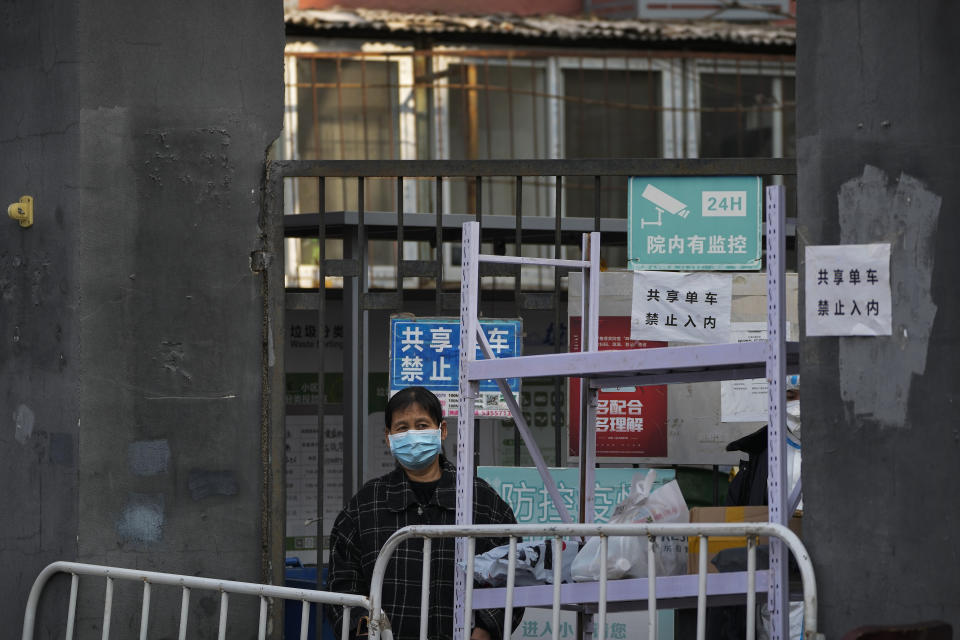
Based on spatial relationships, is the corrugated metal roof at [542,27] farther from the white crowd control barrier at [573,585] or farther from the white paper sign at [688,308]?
the white crowd control barrier at [573,585]

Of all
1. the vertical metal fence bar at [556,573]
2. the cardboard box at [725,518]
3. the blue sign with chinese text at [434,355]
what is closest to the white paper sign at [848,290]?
the cardboard box at [725,518]

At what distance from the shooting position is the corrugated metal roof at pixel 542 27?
10.6m

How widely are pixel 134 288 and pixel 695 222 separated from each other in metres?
2.66

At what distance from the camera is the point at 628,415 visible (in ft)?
21.4

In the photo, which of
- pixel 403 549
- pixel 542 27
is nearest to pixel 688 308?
pixel 403 549

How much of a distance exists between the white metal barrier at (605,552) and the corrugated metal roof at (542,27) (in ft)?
23.1

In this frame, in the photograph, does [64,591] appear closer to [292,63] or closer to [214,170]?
[214,170]

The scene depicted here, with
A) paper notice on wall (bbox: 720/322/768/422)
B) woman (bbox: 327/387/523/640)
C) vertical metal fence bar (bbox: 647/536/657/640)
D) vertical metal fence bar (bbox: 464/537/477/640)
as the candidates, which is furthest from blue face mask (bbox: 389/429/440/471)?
paper notice on wall (bbox: 720/322/768/422)

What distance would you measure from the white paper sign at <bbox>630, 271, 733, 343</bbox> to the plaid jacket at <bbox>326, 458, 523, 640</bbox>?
169cm

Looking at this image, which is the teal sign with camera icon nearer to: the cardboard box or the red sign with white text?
the red sign with white text

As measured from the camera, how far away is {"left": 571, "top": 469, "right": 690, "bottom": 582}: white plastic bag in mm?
4137

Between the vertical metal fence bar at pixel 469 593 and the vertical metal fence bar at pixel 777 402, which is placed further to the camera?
the vertical metal fence bar at pixel 469 593

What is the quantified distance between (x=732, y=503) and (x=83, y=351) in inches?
120

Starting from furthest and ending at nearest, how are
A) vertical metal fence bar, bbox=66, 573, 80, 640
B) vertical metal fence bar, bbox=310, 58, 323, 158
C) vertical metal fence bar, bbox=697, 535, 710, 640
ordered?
vertical metal fence bar, bbox=310, 58, 323, 158
vertical metal fence bar, bbox=66, 573, 80, 640
vertical metal fence bar, bbox=697, 535, 710, 640
